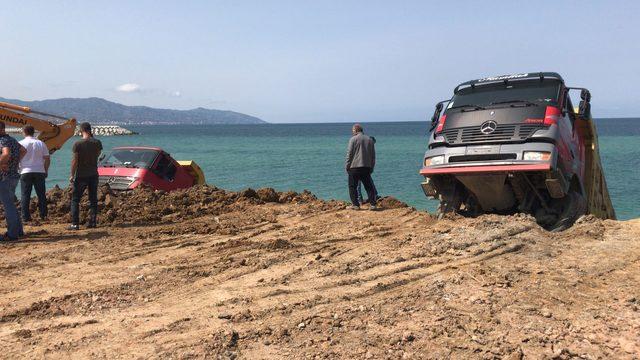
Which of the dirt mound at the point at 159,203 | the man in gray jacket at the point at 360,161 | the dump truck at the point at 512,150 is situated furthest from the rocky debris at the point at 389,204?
the dump truck at the point at 512,150

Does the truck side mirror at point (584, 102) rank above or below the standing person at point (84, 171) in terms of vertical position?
above

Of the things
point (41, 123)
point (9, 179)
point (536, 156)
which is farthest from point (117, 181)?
point (536, 156)

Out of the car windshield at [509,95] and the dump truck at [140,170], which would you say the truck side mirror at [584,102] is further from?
the dump truck at [140,170]

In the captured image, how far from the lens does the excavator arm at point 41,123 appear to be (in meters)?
11.5

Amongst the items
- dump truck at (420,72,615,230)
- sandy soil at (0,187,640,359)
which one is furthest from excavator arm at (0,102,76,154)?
dump truck at (420,72,615,230)

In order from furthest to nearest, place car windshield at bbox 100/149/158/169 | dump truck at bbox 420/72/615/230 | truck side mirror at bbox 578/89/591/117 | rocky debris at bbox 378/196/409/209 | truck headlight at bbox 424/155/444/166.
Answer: car windshield at bbox 100/149/158/169
rocky debris at bbox 378/196/409/209
truck side mirror at bbox 578/89/591/117
truck headlight at bbox 424/155/444/166
dump truck at bbox 420/72/615/230

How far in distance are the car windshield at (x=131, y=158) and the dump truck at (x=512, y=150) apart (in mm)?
7562

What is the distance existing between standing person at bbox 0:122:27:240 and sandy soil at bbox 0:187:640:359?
0.35m

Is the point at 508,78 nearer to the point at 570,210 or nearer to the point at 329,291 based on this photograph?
the point at 570,210

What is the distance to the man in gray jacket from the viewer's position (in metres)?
11.0

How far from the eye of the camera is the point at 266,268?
6680 mm

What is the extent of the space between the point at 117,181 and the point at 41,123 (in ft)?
6.96

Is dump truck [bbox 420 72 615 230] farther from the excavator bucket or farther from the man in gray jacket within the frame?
the excavator bucket

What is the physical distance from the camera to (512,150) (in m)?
8.26
